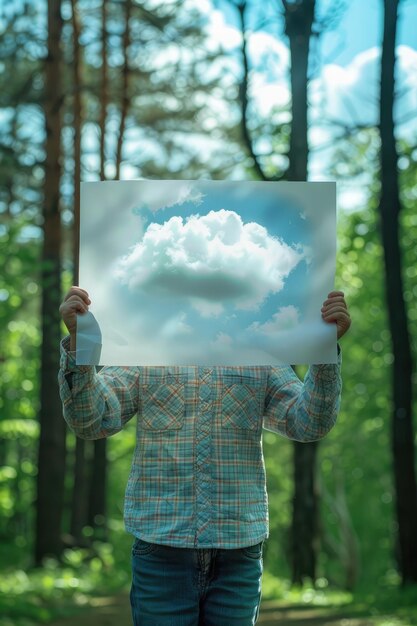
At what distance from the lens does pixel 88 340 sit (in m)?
2.99

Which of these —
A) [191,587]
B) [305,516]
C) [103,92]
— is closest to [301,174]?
[305,516]

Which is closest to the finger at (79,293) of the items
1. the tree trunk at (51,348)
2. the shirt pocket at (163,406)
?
the shirt pocket at (163,406)

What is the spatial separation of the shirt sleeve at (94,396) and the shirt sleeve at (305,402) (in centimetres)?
46

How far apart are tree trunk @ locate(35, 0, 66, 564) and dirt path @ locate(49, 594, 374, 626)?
4.27m

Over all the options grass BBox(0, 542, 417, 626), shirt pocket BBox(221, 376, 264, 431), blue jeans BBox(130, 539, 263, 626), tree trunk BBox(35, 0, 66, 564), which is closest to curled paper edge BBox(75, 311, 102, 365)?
shirt pocket BBox(221, 376, 264, 431)

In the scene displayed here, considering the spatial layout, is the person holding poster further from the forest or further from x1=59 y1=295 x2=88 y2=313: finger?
the forest

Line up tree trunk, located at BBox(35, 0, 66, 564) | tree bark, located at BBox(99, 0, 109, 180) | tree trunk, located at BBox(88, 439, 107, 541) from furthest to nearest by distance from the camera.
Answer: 1. tree trunk, located at BBox(88, 439, 107, 541)
2. tree bark, located at BBox(99, 0, 109, 180)
3. tree trunk, located at BBox(35, 0, 66, 564)

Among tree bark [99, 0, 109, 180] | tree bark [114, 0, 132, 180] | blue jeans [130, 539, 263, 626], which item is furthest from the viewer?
tree bark [99, 0, 109, 180]

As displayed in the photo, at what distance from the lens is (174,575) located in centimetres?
296

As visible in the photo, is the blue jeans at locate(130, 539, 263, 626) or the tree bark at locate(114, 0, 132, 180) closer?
the blue jeans at locate(130, 539, 263, 626)

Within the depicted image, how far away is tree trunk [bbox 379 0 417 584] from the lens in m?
11.2

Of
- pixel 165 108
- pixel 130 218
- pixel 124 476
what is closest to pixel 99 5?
pixel 165 108

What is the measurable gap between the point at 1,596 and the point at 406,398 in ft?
17.0

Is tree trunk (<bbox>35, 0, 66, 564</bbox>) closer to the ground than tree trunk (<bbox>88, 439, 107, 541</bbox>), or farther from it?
farther from it
